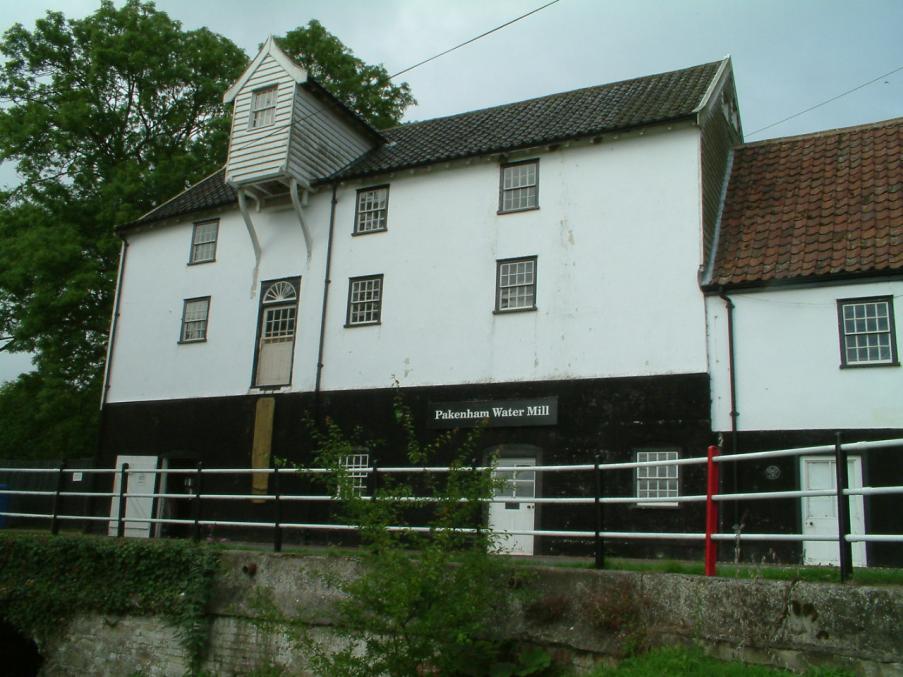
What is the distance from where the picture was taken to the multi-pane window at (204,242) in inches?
934

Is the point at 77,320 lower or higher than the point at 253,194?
lower

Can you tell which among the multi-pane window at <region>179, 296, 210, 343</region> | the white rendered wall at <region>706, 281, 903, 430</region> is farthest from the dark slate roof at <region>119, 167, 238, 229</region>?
the white rendered wall at <region>706, 281, 903, 430</region>

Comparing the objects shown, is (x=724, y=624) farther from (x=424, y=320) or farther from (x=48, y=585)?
(x=424, y=320)

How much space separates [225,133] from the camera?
3155 cm

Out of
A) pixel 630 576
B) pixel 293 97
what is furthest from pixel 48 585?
pixel 293 97

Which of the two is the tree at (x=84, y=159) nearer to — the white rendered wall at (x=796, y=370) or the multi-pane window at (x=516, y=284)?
the multi-pane window at (x=516, y=284)

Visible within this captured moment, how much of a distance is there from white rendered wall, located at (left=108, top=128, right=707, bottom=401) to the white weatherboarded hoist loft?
45 millimetres

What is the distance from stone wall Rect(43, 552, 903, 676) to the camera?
21.6 feet

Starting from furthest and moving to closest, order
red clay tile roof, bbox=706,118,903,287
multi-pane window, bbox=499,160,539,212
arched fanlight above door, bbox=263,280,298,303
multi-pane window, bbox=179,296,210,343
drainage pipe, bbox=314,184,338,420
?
multi-pane window, bbox=179,296,210,343, arched fanlight above door, bbox=263,280,298,303, drainage pipe, bbox=314,184,338,420, multi-pane window, bbox=499,160,539,212, red clay tile roof, bbox=706,118,903,287

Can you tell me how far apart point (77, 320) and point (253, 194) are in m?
9.86

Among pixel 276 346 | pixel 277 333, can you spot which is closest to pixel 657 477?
pixel 276 346

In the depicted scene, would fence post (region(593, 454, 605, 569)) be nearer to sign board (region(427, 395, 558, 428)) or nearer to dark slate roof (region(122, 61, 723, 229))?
sign board (region(427, 395, 558, 428))

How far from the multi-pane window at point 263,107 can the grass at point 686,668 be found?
1811 cm

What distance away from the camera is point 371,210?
21.3m
